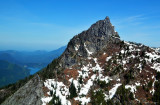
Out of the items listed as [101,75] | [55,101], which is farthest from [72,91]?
[101,75]

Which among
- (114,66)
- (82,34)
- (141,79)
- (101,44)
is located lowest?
(141,79)

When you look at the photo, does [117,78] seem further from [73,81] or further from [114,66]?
[73,81]

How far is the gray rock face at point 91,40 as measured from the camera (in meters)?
89.9

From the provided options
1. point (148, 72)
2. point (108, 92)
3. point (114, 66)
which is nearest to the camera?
point (108, 92)

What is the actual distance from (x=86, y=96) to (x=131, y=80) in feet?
81.2

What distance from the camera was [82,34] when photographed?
103 m

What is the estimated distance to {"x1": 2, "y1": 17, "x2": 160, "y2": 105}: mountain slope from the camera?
54656 millimetres

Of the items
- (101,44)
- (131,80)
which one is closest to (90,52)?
(101,44)

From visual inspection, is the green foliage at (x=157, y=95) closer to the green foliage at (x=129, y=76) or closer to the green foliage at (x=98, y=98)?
the green foliage at (x=129, y=76)

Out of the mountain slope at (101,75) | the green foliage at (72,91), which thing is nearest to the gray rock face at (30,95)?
the mountain slope at (101,75)

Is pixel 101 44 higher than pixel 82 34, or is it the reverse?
pixel 82 34

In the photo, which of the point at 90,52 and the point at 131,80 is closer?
the point at 131,80

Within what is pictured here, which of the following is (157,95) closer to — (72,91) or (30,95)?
(72,91)

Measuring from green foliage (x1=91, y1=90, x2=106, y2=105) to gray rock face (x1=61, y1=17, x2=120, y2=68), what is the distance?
30452 mm
